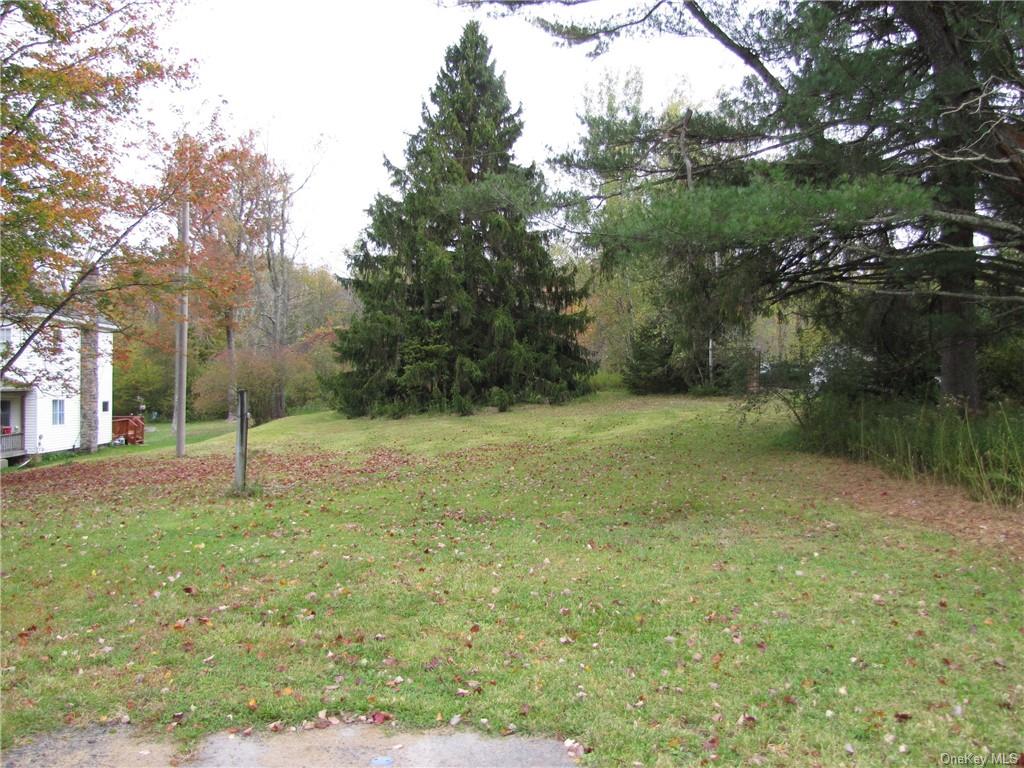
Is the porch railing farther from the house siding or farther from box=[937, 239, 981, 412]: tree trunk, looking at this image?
box=[937, 239, 981, 412]: tree trunk

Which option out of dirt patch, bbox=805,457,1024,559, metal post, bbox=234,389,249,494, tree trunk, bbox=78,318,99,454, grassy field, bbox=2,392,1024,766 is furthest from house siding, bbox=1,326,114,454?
dirt patch, bbox=805,457,1024,559

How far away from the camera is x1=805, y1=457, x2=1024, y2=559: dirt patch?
20.8 feet

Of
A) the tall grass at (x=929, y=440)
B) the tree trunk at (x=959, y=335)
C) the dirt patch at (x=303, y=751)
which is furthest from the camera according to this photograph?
the tree trunk at (x=959, y=335)

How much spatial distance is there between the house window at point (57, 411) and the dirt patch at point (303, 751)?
99.1 ft

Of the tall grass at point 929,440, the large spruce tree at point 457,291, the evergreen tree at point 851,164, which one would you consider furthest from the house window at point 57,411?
the tall grass at point 929,440

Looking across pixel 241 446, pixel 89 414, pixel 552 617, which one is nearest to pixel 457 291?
pixel 241 446

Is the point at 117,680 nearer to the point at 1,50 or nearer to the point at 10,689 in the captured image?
the point at 10,689

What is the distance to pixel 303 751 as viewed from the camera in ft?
9.89

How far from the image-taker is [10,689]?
3.61 metres

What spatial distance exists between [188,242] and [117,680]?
12.9 m

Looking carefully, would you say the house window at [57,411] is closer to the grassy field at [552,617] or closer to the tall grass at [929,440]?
the grassy field at [552,617]

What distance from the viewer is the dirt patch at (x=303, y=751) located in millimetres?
2916

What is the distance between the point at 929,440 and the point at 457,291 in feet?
58.0

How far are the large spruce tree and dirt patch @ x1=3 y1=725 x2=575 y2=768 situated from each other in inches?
809
